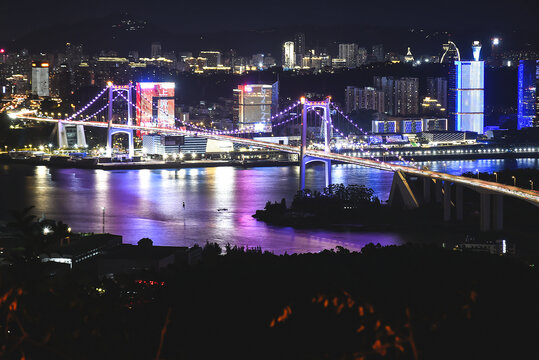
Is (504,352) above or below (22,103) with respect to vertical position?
below

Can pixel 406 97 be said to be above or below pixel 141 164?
above

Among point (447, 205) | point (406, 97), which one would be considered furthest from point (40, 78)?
point (447, 205)

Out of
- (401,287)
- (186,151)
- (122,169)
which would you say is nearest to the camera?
(401,287)

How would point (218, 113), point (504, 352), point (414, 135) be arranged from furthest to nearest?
point (218, 113)
point (414, 135)
point (504, 352)

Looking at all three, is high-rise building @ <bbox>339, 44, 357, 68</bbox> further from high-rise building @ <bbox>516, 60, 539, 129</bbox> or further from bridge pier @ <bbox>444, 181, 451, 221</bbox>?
bridge pier @ <bbox>444, 181, 451, 221</bbox>

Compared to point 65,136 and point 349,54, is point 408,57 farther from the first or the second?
point 65,136

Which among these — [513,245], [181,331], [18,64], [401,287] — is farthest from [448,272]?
[18,64]

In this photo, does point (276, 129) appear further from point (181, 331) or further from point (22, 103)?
point (181, 331)
